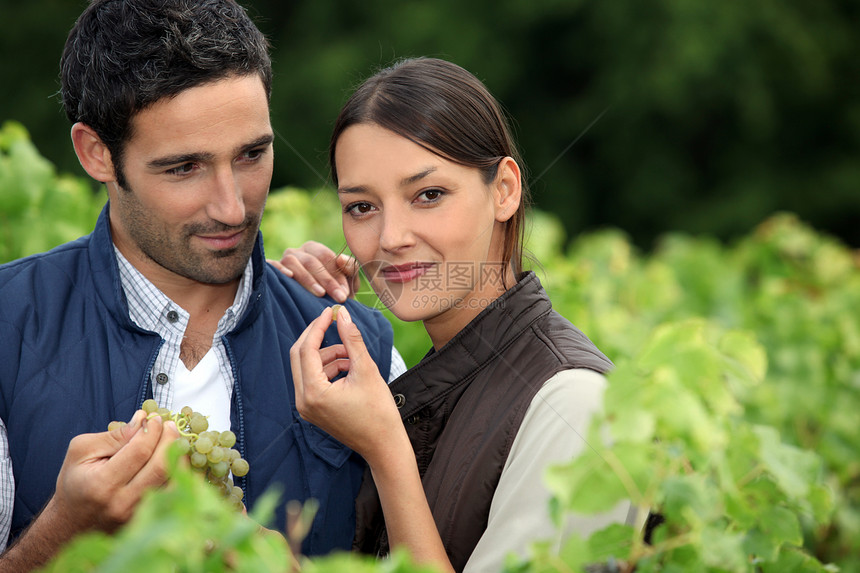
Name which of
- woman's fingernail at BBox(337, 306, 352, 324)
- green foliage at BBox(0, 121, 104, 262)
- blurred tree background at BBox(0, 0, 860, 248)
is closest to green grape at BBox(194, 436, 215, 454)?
woman's fingernail at BBox(337, 306, 352, 324)

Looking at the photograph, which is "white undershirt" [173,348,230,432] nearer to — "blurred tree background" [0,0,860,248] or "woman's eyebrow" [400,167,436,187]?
"woman's eyebrow" [400,167,436,187]

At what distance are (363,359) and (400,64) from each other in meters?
0.71

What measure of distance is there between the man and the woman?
8.9 inches

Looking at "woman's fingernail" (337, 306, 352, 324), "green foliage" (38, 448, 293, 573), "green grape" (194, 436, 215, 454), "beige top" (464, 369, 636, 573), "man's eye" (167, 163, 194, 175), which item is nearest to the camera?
"green foliage" (38, 448, 293, 573)

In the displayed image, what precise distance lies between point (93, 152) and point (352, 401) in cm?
97

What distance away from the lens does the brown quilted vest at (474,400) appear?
161 cm

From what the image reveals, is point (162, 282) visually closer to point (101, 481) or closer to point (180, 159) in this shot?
point (180, 159)

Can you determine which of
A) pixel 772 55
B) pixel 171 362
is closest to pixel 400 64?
pixel 171 362

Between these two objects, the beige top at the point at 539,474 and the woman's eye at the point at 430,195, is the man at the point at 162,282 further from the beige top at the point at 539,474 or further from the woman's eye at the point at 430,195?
the beige top at the point at 539,474

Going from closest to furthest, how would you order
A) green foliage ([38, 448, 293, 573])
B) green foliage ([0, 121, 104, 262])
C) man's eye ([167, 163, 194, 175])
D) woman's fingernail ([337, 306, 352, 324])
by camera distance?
green foliage ([38, 448, 293, 573]), woman's fingernail ([337, 306, 352, 324]), man's eye ([167, 163, 194, 175]), green foliage ([0, 121, 104, 262])

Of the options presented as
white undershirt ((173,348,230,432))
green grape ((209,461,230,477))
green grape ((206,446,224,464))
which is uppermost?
green grape ((206,446,224,464))

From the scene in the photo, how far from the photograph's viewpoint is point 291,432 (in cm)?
206

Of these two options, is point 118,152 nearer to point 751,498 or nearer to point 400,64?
point 400,64

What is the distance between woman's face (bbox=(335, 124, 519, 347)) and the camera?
1779 millimetres
